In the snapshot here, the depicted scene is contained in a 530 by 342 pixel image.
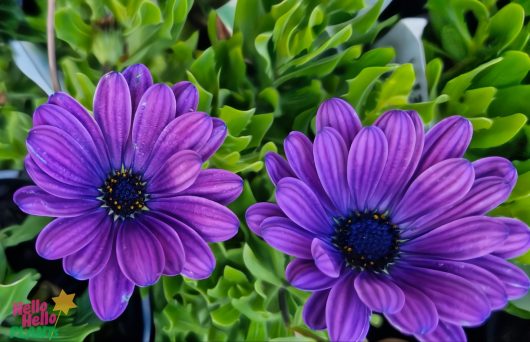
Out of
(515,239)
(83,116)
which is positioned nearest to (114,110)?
(83,116)

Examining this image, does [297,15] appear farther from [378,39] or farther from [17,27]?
[17,27]

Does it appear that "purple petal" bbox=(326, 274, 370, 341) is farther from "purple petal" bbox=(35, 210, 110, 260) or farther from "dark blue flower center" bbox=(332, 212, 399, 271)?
"purple petal" bbox=(35, 210, 110, 260)

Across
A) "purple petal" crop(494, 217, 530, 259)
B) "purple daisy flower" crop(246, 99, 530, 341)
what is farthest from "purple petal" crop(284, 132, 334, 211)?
"purple petal" crop(494, 217, 530, 259)

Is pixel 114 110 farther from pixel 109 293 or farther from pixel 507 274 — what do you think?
pixel 507 274

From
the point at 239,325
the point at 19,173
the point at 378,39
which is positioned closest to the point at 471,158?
the point at 378,39

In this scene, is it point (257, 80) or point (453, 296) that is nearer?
point (453, 296)
